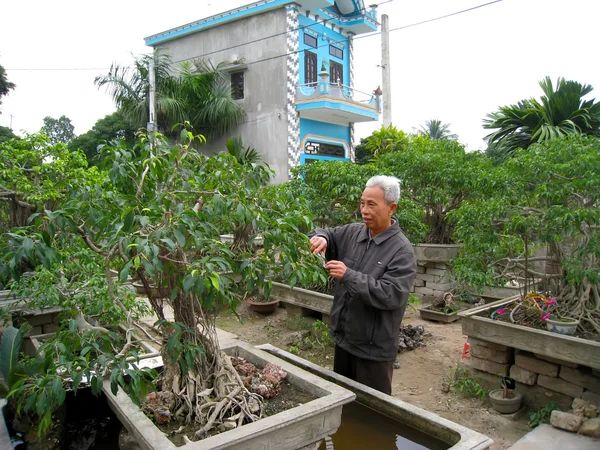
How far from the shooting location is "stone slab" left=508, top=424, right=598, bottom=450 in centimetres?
313

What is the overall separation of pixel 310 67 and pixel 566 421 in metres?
13.9

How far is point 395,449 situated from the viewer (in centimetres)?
246

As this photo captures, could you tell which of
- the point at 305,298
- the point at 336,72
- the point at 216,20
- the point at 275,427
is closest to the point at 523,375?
the point at 305,298

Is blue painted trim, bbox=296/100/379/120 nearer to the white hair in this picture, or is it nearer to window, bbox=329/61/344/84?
window, bbox=329/61/344/84

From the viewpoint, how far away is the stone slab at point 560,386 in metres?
3.79

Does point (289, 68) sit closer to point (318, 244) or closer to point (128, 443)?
point (318, 244)

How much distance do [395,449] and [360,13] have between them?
53.6 feet

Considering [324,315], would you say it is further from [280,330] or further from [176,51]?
[176,51]

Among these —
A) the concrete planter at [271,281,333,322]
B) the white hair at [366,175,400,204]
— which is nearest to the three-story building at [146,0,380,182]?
the concrete planter at [271,281,333,322]

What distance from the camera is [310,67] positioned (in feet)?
50.6

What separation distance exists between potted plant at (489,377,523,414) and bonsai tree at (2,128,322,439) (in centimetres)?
252

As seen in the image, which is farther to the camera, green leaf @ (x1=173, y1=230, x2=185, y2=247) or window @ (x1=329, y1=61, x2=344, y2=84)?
window @ (x1=329, y1=61, x2=344, y2=84)

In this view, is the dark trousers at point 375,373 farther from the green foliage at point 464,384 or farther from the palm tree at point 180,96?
the palm tree at point 180,96

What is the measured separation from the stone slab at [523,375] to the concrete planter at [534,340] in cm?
29
